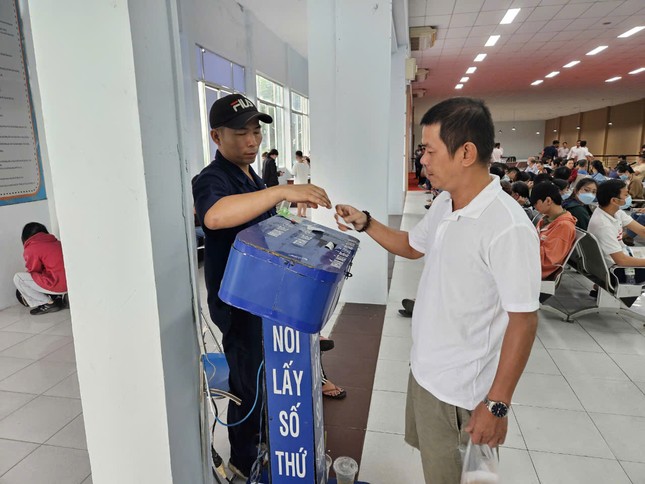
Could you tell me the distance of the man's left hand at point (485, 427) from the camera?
105 centimetres

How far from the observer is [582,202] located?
3994 millimetres

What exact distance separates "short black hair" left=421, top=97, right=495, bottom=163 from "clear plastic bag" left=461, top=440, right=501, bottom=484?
75 cm

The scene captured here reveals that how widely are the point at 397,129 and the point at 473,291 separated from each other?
7.40 m

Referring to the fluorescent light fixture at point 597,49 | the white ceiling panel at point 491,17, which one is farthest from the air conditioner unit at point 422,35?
the fluorescent light fixture at point 597,49

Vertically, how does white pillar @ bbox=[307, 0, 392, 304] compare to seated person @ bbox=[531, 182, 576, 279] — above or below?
above

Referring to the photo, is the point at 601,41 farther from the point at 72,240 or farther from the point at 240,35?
the point at 72,240

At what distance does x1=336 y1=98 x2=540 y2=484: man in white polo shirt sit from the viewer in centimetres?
101

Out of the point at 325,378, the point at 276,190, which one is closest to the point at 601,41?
the point at 325,378

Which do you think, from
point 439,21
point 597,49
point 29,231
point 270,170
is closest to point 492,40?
point 439,21

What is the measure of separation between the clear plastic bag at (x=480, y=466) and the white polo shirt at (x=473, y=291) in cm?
11

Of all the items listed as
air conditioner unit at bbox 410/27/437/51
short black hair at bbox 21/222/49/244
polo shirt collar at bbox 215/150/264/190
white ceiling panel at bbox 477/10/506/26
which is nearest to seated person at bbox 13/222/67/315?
short black hair at bbox 21/222/49/244

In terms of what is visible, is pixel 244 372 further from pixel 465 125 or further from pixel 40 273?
pixel 40 273

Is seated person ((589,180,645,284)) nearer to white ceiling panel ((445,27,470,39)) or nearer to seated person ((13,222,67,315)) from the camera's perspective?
seated person ((13,222,67,315))

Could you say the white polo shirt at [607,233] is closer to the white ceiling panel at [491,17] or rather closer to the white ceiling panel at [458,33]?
the white ceiling panel at [491,17]
